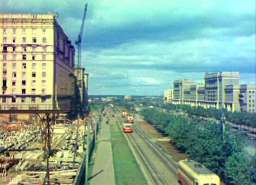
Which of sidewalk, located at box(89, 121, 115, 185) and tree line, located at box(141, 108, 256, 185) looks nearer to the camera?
tree line, located at box(141, 108, 256, 185)

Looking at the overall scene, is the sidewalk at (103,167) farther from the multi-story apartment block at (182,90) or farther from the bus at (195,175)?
the multi-story apartment block at (182,90)

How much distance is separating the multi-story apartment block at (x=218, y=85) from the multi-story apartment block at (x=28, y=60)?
2684 inches

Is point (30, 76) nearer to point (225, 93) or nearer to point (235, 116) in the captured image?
point (235, 116)

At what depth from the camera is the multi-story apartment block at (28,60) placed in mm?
56906

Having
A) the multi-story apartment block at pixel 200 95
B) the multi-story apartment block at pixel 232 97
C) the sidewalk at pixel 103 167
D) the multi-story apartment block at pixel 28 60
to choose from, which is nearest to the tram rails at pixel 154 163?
the sidewalk at pixel 103 167

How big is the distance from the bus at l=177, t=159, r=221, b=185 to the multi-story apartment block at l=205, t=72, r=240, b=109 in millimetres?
95673

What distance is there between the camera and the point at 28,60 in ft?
190

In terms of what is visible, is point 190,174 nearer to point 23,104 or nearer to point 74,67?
point 23,104

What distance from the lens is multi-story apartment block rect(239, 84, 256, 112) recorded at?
113 m

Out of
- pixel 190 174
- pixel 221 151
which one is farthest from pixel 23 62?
pixel 190 174

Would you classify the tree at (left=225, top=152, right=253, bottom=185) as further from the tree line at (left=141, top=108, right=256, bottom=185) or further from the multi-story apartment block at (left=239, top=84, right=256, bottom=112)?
the multi-story apartment block at (left=239, top=84, right=256, bottom=112)

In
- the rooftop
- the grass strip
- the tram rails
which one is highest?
the rooftop

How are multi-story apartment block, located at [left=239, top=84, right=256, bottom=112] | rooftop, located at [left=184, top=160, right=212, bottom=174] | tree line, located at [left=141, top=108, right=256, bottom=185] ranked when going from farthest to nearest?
multi-story apartment block, located at [left=239, top=84, right=256, bottom=112] → tree line, located at [left=141, top=108, right=256, bottom=185] → rooftop, located at [left=184, top=160, right=212, bottom=174]

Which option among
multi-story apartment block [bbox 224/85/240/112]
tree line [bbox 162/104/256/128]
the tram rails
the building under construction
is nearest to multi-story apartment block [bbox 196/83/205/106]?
multi-story apartment block [bbox 224/85/240/112]
